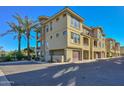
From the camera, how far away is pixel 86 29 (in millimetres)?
24422

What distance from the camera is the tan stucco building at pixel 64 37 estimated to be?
18.8m

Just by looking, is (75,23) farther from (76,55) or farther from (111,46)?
(111,46)

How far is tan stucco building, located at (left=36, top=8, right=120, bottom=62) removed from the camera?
61.8 feet

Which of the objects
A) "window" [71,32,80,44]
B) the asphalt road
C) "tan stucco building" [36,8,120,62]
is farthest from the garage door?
the asphalt road

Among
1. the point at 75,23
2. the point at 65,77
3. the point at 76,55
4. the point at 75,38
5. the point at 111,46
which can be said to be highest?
the point at 75,23

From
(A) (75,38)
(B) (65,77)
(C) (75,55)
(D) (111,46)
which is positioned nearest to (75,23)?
(A) (75,38)

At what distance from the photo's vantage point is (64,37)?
1911 centimetres

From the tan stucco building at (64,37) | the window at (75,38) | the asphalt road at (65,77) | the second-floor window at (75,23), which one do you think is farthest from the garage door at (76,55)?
the asphalt road at (65,77)

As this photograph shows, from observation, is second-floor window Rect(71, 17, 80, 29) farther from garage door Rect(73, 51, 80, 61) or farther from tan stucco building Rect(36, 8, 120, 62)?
garage door Rect(73, 51, 80, 61)

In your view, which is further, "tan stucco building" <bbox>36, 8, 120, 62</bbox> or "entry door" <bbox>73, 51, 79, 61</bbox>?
"entry door" <bbox>73, 51, 79, 61</bbox>
